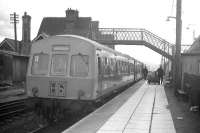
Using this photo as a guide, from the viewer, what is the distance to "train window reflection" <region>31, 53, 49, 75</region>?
39.6 ft

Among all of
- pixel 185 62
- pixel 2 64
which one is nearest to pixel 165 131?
pixel 185 62

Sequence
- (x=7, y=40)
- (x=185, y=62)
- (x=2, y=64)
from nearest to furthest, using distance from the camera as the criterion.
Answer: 1. (x=185, y=62)
2. (x=2, y=64)
3. (x=7, y=40)

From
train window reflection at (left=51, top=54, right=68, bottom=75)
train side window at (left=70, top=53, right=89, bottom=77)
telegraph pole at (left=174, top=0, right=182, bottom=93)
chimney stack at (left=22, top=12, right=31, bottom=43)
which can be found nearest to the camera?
train side window at (left=70, top=53, right=89, bottom=77)

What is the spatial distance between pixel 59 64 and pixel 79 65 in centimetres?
70

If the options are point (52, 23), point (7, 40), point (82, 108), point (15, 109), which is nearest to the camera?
point (82, 108)

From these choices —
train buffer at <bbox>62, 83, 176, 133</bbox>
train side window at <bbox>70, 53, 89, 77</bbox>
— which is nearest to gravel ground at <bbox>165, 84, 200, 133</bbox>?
train buffer at <bbox>62, 83, 176, 133</bbox>

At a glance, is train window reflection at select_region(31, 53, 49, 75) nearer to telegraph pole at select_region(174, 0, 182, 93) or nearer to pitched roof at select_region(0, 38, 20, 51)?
telegraph pole at select_region(174, 0, 182, 93)

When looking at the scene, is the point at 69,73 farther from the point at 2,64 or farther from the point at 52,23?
the point at 52,23

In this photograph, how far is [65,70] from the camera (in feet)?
38.5

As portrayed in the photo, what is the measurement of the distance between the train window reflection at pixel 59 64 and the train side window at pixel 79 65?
0.25m

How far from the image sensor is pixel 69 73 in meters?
11.7

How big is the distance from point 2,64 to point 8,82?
4.92 ft

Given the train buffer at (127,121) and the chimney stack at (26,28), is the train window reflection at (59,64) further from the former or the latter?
the chimney stack at (26,28)

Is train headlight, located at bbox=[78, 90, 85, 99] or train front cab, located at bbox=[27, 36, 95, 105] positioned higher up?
train front cab, located at bbox=[27, 36, 95, 105]
